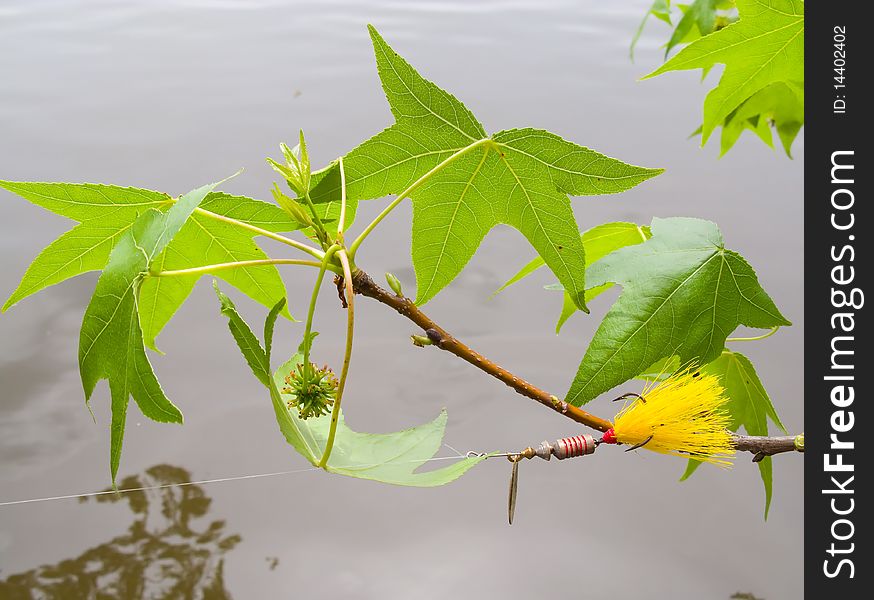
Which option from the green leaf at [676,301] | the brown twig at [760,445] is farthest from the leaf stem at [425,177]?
the brown twig at [760,445]

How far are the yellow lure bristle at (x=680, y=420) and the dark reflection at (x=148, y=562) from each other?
1.89 feet

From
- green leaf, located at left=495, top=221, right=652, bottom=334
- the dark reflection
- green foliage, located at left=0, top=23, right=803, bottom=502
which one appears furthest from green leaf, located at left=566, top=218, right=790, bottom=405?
the dark reflection

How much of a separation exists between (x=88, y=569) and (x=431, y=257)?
621mm

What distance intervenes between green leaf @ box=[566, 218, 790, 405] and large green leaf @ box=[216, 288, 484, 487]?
12 centimetres

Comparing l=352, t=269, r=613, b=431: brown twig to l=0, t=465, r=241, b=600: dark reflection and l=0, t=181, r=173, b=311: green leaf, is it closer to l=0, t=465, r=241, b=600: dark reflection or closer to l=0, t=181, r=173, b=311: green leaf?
l=0, t=181, r=173, b=311: green leaf

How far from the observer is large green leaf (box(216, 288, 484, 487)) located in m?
0.36

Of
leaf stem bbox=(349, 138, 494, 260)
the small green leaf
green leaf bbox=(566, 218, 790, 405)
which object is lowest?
the small green leaf

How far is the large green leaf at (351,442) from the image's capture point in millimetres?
355

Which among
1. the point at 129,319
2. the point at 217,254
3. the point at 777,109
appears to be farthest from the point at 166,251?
the point at 777,109

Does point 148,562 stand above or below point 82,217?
below

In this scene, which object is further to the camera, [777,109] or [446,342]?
[777,109]

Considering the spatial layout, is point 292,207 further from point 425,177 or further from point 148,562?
point 148,562

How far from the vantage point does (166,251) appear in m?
0.51

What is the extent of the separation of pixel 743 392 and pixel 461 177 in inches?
12.2
